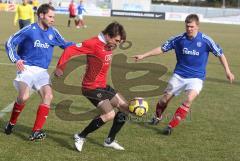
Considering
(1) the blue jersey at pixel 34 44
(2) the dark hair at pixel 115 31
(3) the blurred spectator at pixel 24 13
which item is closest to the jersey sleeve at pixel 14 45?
(1) the blue jersey at pixel 34 44

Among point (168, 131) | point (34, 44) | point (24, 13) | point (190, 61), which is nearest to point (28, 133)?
point (34, 44)

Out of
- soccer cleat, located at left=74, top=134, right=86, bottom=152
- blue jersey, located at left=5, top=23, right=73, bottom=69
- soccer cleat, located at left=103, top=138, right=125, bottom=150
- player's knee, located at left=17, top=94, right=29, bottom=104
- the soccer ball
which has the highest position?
blue jersey, located at left=5, top=23, right=73, bottom=69

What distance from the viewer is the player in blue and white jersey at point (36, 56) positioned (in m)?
6.50

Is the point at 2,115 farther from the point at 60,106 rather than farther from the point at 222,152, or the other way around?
the point at 222,152

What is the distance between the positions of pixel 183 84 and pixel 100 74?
1863 mm

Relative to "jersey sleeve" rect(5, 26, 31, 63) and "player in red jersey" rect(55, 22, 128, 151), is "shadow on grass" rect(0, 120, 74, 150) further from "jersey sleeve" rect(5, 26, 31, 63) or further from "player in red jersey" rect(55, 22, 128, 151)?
"jersey sleeve" rect(5, 26, 31, 63)

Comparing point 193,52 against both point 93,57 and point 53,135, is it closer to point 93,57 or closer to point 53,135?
point 93,57

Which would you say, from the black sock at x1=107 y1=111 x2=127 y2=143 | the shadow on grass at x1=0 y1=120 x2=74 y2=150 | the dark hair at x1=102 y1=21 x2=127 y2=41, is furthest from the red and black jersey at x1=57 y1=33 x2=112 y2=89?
the shadow on grass at x1=0 y1=120 x2=74 y2=150

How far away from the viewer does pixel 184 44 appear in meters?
7.50

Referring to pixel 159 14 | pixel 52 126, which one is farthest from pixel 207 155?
pixel 159 14

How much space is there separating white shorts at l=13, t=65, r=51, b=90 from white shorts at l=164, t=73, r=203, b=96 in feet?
7.01

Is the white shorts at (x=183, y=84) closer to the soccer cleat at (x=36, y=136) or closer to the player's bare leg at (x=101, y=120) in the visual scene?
the player's bare leg at (x=101, y=120)

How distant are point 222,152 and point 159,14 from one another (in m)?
50.7

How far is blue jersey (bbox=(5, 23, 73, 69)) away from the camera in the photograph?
6477 mm
